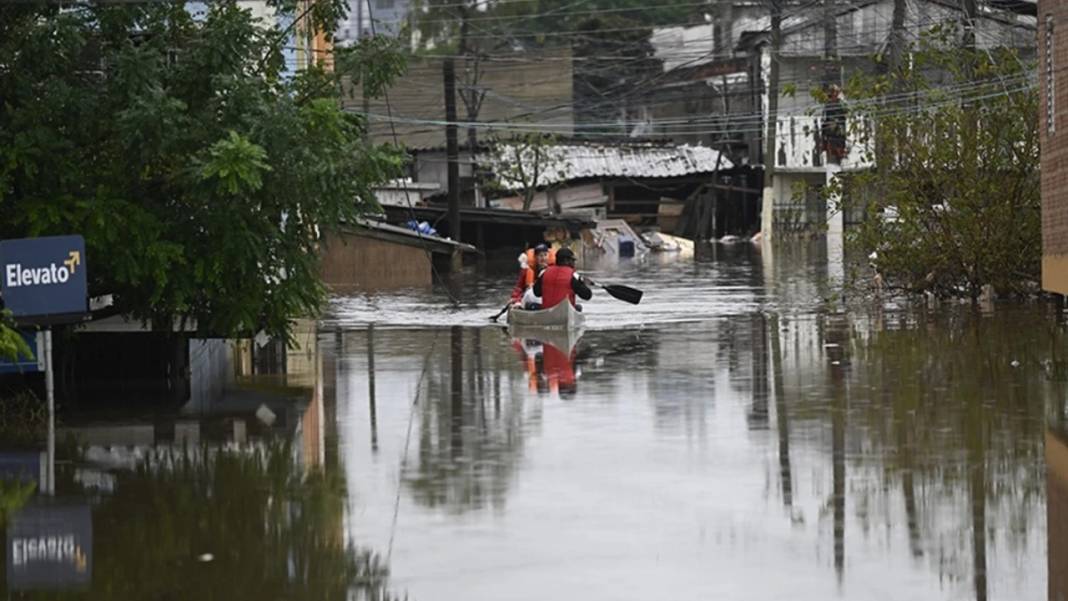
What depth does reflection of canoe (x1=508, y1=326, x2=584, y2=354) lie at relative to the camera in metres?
24.2

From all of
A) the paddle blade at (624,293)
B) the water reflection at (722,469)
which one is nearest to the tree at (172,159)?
the water reflection at (722,469)

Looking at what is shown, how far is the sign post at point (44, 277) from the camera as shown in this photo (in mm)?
15555

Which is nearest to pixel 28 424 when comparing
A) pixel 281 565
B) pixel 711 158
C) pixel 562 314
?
pixel 281 565

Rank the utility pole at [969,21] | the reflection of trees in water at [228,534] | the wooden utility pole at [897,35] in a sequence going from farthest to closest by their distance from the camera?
the wooden utility pole at [897,35] < the utility pole at [969,21] < the reflection of trees in water at [228,534]

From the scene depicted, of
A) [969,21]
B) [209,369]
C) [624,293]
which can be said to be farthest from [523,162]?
[209,369]

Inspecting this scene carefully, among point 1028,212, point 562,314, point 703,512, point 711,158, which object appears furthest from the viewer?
point 711,158

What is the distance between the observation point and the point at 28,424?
648 inches

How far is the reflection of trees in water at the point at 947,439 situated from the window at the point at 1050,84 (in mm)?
2638

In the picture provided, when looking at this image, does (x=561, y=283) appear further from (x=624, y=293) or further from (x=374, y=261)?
(x=374, y=261)

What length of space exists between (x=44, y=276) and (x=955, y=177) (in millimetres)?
17379

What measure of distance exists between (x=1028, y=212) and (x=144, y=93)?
54.0ft

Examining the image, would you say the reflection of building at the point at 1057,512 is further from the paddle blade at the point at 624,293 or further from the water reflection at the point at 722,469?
the paddle blade at the point at 624,293

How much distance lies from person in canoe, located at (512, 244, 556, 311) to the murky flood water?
416 centimetres

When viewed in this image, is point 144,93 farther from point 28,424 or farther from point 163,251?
point 28,424
